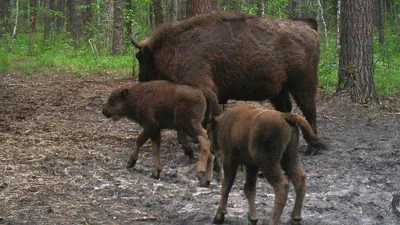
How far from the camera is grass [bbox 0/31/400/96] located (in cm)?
1570

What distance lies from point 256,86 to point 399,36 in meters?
17.4

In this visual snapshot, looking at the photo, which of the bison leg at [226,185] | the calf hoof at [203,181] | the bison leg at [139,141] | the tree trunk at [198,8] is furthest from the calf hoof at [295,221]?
the tree trunk at [198,8]

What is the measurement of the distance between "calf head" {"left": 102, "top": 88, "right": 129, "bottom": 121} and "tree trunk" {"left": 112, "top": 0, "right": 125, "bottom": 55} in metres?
15.7

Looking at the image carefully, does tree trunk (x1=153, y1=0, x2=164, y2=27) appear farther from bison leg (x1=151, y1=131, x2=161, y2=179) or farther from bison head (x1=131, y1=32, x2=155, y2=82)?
bison leg (x1=151, y1=131, x2=161, y2=179)

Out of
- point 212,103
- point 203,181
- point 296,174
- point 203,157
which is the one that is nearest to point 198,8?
point 212,103

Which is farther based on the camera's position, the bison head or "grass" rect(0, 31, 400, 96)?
"grass" rect(0, 31, 400, 96)

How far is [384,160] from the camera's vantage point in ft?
27.6

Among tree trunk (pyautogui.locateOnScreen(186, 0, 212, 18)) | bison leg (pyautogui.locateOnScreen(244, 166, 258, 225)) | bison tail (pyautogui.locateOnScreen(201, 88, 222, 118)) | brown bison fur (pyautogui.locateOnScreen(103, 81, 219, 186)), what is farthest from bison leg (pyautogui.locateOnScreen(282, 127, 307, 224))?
tree trunk (pyautogui.locateOnScreen(186, 0, 212, 18))

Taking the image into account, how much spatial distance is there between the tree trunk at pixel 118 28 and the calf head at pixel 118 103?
1569 centimetres

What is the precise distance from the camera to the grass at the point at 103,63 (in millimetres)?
15703

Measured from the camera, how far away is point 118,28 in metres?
23.0

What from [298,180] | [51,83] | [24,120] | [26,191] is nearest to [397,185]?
[298,180]

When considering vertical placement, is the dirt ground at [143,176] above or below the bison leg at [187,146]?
below

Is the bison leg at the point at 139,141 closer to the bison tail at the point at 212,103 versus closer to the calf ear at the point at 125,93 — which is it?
the calf ear at the point at 125,93
